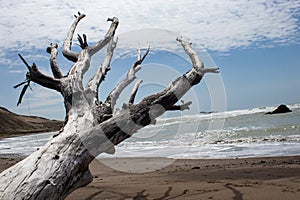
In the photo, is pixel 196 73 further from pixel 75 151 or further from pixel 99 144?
pixel 75 151

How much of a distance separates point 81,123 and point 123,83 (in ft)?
5.27

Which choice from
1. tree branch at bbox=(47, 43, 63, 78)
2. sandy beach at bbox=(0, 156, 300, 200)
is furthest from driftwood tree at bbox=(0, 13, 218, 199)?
sandy beach at bbox=(0, 156, 300, 200)

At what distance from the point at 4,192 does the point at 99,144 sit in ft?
3.54

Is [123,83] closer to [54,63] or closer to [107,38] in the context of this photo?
[107,38]

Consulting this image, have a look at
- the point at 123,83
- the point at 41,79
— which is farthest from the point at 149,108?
the point at 41,79

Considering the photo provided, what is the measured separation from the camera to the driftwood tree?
3.36m

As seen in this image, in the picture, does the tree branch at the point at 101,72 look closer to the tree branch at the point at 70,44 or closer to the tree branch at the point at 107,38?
the tree branch at the point at 107,38

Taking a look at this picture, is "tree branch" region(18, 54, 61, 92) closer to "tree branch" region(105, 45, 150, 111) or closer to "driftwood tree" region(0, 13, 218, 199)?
"driftwood tree" region(0, 13, 218, 199)

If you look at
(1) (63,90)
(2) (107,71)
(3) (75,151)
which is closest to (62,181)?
(3) (75,151)

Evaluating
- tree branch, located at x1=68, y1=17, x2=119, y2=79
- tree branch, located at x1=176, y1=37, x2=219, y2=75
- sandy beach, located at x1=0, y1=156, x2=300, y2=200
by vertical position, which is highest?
tree branch, located at x1=68, y1=17, x2=119, y2=79

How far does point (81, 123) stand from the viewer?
414cm

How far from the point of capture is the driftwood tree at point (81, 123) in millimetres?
3355

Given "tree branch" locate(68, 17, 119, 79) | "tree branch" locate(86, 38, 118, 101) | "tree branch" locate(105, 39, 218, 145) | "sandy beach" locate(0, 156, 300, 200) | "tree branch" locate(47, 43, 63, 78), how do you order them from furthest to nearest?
"tree branch" locate(47, 43, 63, 78) < "tree branch" locate(68, 17, 119, 79) < "tree branch" locate(86, 38, 118, 101) < "sandy beach" locate(0, 156, 300, 200) < "tree branch" locate(105, 39, 218, 145)

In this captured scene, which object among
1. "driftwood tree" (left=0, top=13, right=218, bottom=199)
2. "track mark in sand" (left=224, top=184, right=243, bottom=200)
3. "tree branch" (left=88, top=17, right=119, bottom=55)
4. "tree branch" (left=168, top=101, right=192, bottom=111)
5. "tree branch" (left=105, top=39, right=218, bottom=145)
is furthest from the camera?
"tree branch" (left=88, top=17, right=119, bottom=55)
